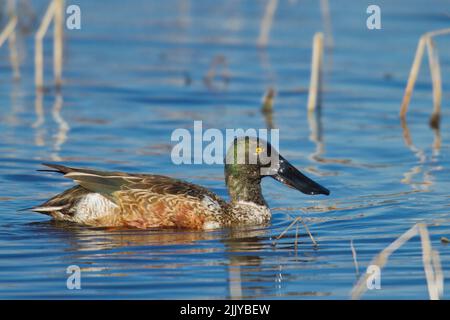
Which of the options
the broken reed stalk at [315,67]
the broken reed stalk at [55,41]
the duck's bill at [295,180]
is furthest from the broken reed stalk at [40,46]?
the duck's bill at [295,180]

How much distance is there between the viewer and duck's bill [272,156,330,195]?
9867mm

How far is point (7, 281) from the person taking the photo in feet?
25.2

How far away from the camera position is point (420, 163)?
40.1 ft

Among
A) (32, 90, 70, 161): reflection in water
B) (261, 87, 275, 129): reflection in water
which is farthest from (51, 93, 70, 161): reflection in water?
(261, 87, 275, 129): reflection in water

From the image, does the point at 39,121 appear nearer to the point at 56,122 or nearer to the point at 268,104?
the point at 56,122

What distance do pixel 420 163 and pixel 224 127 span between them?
9.05 feet

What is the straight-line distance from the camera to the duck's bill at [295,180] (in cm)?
987

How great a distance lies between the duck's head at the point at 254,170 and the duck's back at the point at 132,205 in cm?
45

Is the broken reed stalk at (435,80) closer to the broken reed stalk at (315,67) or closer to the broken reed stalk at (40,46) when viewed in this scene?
the broken reed stalk at (315,67)

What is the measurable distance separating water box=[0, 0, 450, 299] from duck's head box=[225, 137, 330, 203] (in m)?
0.34

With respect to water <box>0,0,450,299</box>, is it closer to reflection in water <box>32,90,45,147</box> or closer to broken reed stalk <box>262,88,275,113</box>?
reflection in water <box>32,90,45,147</box>

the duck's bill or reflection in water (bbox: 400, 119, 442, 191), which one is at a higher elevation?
reflection in water (bbox: 400, 119, 442, 191)

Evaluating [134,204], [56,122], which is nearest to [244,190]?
[134,204]
